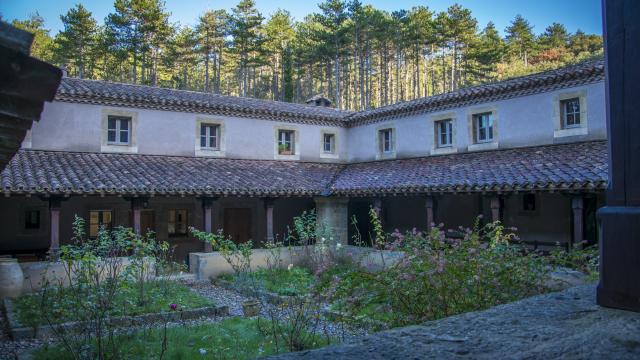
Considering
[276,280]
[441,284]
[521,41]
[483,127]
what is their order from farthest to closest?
[521,41], [483,127], [276,280], [441,284]

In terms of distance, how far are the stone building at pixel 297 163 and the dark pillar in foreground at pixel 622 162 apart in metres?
9.65

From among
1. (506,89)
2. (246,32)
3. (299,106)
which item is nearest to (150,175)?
(299,106)

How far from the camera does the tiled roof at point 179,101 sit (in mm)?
14766

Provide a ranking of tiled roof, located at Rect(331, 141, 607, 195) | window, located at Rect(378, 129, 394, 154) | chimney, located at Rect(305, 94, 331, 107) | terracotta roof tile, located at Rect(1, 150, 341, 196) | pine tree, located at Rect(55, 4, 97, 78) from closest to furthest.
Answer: tiled roof, located at Rect(331, 141, 607, 195) → terracotta roof tile, located at Rect(1, 150, 341, 196) → window, located at Rect(378, 129, 394, 154) → chimney, located at Rect(305, 94, 331, 107) → pine tree, located at Rect(55, 4, 97, 78)

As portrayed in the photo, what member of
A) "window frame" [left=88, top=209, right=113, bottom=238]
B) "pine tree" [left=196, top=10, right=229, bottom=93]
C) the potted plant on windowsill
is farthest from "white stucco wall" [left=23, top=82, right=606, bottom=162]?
"pine tree" [left=196, top=10, right=229, bottom=93]

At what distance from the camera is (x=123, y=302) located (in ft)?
27.3

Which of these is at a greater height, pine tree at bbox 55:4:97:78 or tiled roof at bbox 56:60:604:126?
pine tree at bbox 55:4:97:78

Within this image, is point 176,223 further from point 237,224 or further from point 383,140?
point 383,140

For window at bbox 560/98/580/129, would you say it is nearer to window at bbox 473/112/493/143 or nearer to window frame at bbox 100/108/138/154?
window at bbox 473/112/493/143

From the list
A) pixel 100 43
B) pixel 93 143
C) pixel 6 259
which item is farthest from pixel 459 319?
pixel 100 43

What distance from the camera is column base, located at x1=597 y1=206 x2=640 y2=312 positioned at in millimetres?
1689

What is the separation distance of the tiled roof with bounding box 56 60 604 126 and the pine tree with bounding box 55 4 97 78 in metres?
19.0

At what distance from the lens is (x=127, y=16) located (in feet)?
107

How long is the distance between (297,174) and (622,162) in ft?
52.1
